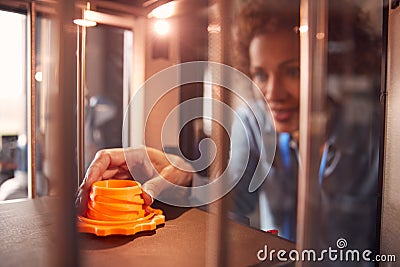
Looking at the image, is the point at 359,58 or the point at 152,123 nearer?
the point at 359,58

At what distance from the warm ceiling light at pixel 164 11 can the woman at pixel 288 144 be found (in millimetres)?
409

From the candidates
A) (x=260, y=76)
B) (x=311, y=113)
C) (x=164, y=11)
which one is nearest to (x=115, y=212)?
(x=311, y=113)

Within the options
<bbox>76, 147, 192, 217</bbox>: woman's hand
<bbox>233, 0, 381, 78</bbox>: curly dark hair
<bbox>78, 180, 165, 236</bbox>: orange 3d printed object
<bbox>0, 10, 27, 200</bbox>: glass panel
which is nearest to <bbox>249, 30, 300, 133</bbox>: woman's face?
<bbox>233, 0, 381, 78</bbox>: curly dark hair

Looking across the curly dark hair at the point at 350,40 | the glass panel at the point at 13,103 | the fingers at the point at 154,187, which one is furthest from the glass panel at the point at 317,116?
the glass panel at the point at 13,103

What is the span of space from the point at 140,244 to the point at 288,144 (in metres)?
0.64

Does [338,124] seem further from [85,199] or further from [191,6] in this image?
[191,6]

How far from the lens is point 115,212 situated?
0.76 meters

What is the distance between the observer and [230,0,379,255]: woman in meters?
0.86

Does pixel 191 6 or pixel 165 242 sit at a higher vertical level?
pixel 191 6

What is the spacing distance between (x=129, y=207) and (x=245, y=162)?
0.48 meters

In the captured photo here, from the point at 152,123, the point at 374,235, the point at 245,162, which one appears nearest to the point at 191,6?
the point at 152,123

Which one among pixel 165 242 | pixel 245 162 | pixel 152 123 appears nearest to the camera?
pixel 165 242

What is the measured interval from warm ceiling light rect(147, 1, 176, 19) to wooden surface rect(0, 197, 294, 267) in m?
0.97

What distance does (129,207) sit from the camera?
0.77m
